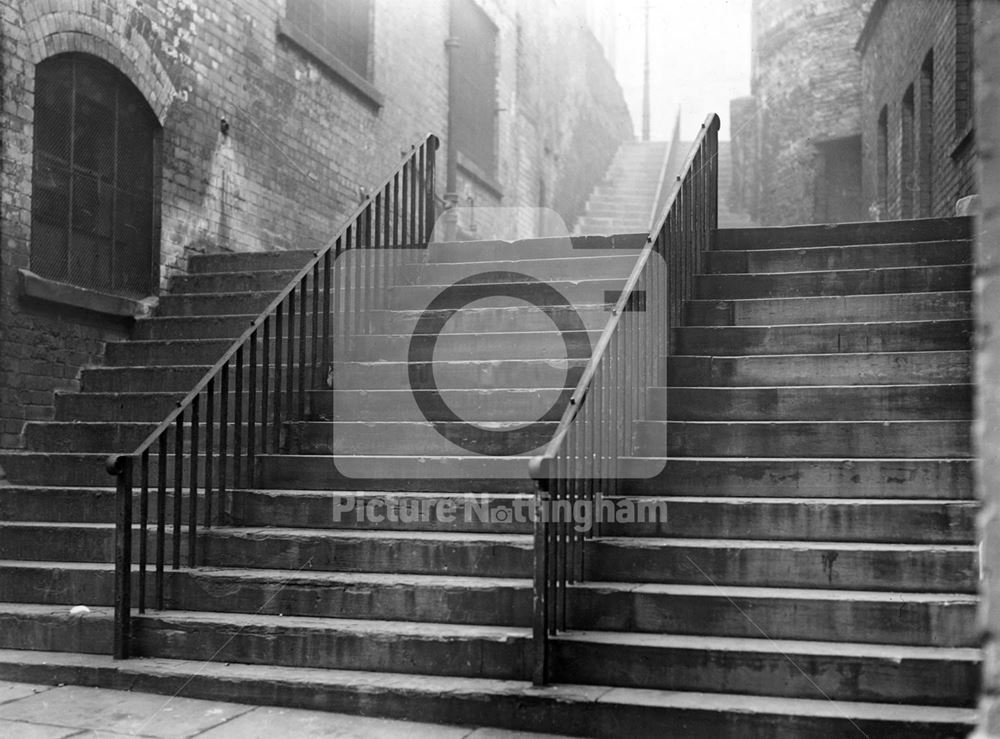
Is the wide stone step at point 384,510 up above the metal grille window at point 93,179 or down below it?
below

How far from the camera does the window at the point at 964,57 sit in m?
8.75

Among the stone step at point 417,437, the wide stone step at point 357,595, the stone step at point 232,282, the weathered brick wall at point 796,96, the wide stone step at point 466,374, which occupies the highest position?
the weathered brick wall at point 796,96

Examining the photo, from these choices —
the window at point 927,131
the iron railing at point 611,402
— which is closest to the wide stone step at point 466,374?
the iron railing at point 611,402

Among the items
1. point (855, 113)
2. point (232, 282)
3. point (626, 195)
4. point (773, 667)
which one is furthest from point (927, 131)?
point (626, 195)

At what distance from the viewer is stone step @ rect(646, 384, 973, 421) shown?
17.3ft

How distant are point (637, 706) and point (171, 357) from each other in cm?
442

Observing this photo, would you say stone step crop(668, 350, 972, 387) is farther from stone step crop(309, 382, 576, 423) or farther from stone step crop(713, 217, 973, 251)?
stone step crop(713, 217, 973, 251)

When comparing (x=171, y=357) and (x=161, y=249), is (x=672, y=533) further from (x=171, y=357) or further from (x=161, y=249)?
(x=161, y=249)

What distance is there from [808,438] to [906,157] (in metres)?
7.82

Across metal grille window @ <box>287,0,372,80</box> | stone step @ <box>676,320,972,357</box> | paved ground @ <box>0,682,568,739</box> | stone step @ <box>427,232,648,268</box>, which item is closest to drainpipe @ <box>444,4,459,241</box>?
metal grille window @ <box>287,0,372,80</box>

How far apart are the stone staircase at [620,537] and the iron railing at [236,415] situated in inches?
5.5

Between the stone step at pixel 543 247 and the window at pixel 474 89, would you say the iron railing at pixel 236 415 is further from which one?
the window at pixel 474 89

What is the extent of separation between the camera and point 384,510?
5285 mm

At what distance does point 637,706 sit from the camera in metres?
3.90
